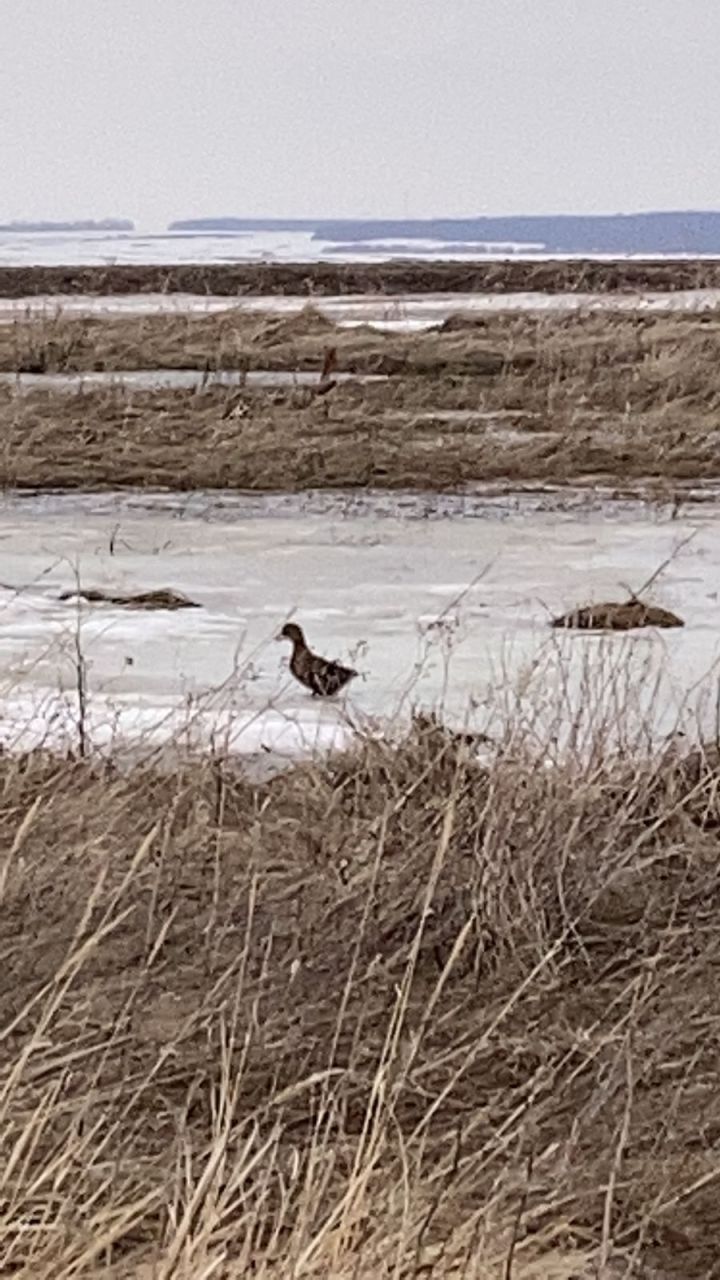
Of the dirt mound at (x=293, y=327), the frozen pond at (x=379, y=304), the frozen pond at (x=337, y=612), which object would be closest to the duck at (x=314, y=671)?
the frozen pond at (x=337, y=612)

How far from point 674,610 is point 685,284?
35.6 meters

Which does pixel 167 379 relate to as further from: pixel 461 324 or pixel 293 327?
pixel 461 324

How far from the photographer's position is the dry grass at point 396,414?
14711mm

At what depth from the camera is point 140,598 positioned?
942 centimetres

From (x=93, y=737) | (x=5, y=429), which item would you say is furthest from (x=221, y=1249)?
(x=5, y=429)

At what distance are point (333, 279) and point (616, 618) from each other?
3850 cm

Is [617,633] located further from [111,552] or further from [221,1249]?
[221,1249]

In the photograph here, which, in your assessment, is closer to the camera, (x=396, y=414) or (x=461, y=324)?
(x=396, y=414)

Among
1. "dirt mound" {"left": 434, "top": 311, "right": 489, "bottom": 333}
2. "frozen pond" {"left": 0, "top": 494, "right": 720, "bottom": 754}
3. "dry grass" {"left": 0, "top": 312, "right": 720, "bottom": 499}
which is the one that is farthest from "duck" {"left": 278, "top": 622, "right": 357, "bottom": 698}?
"dirt mound" {"left": 434, "top": 311, "right": 489, "bottom": 333}

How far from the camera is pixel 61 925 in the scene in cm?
499

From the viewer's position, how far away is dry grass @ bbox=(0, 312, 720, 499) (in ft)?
48.3

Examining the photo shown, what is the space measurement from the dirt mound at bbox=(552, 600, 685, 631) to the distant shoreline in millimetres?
31048

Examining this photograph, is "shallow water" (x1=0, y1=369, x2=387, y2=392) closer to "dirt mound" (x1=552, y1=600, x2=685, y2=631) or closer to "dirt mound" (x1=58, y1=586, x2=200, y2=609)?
"dirt mound" (x1=58, y1=586, x2=200, y2=609)

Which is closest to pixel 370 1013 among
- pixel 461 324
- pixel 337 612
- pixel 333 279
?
pixel 337 612
